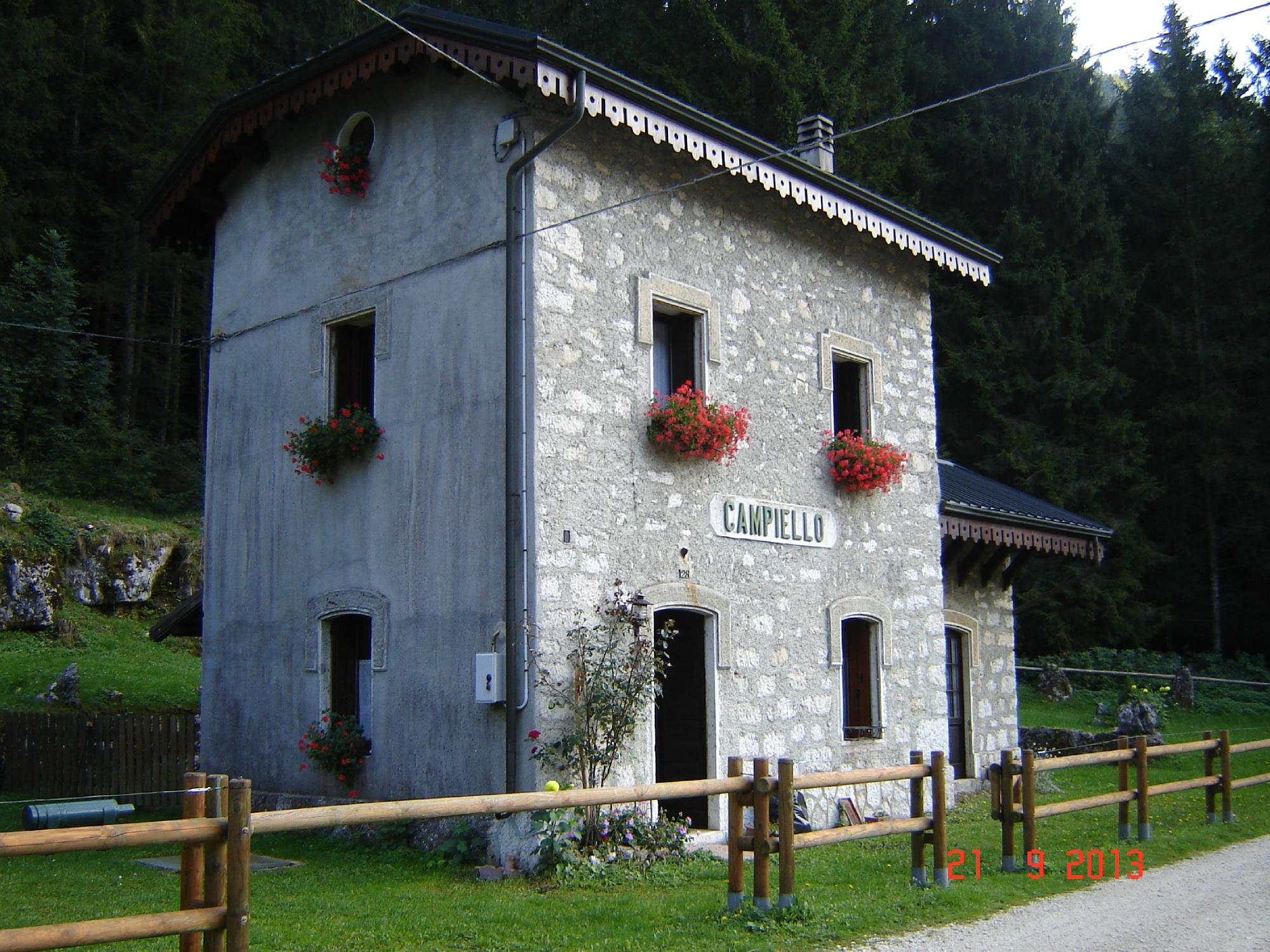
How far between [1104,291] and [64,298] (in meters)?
22.4

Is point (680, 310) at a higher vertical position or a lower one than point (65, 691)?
higher

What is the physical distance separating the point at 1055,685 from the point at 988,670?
8.88m

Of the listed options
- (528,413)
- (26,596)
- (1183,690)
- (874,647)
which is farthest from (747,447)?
(1183,690)

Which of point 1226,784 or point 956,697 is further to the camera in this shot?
point 956,697

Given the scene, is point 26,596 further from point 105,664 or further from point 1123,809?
point 1123,809

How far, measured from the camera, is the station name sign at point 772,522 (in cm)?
1003

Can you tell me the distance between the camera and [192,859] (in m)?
4.40

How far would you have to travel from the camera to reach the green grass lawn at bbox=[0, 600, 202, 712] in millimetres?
16547

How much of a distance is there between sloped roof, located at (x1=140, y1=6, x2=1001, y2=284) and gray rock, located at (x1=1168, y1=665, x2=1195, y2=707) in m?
12.7

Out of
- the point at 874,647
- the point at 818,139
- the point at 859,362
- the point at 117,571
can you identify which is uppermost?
the point at 818,139

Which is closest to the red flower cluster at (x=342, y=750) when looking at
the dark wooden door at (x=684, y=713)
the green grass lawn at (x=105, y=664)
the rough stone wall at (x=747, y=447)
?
the rough stone wall at (x=747, y=447)

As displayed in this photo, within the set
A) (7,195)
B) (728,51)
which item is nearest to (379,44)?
(728,51)

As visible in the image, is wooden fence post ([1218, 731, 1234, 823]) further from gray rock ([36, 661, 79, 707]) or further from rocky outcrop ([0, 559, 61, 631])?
rocky outcrop ([0, 559, 61, 631])
